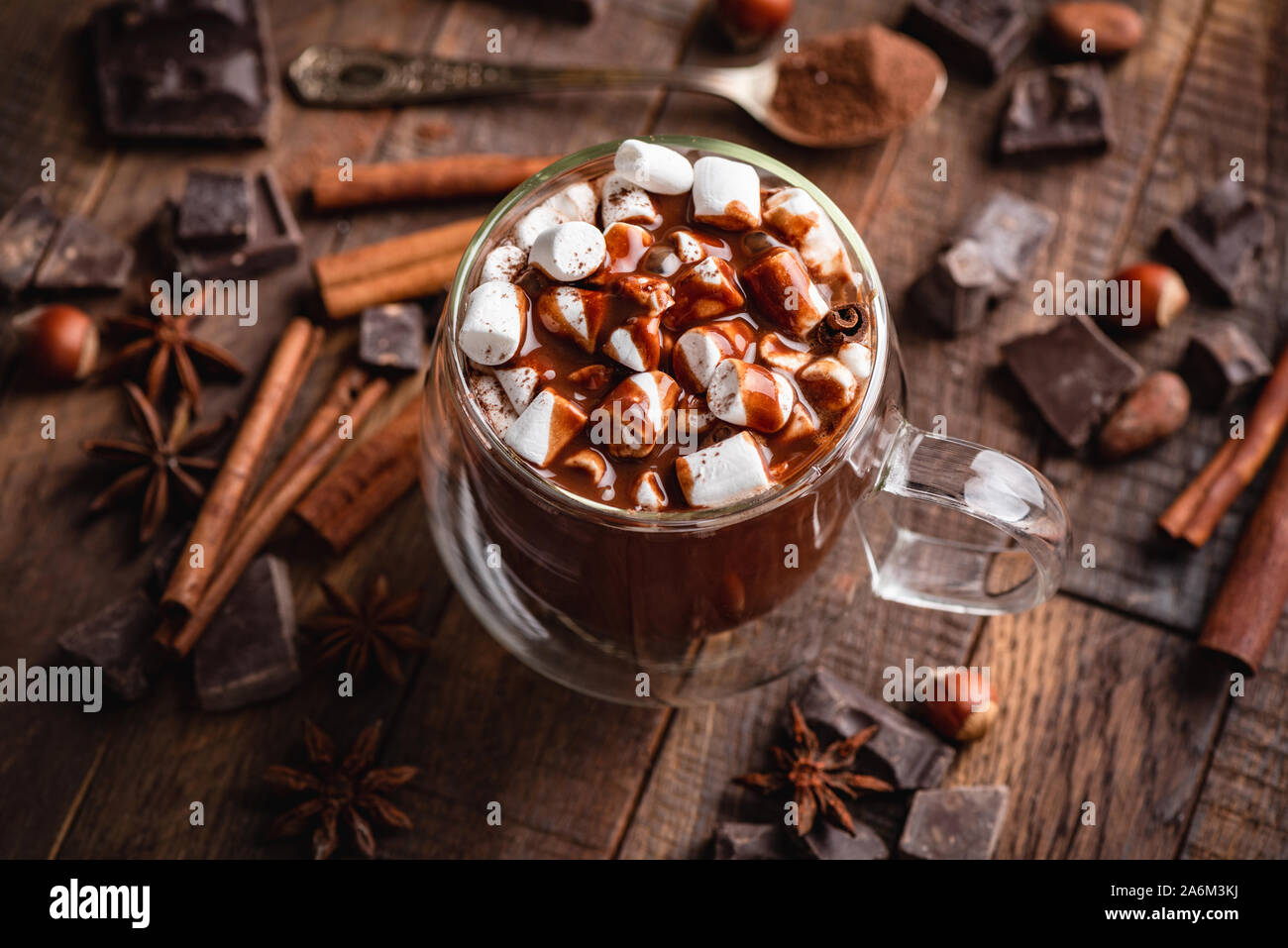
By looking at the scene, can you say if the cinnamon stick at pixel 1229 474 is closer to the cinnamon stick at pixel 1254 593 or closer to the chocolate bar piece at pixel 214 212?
the cinnamon stick at pixel 1254 593

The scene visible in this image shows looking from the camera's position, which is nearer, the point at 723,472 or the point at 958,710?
the point at 723,472

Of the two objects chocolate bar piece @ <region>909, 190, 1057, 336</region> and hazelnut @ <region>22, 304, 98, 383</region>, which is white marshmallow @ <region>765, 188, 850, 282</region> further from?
hazelnut @ <region>22, 304, 98, 383</region>

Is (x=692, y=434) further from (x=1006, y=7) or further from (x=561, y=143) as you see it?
(x=1006, y=7)

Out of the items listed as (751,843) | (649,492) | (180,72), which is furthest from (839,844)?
(180,72)

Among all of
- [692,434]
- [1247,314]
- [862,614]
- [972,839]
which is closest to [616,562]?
[692,434]

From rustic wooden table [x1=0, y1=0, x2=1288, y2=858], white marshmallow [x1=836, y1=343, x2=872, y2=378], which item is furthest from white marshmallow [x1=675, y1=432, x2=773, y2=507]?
rustic wooden table [x1=0, y1=0, x2=1288, y2=858]

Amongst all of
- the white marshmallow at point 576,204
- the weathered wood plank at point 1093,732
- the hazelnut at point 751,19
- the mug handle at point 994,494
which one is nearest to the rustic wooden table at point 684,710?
the weathered wood plank at point 1093,732

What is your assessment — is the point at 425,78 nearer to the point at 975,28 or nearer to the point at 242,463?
the point at 242,463
